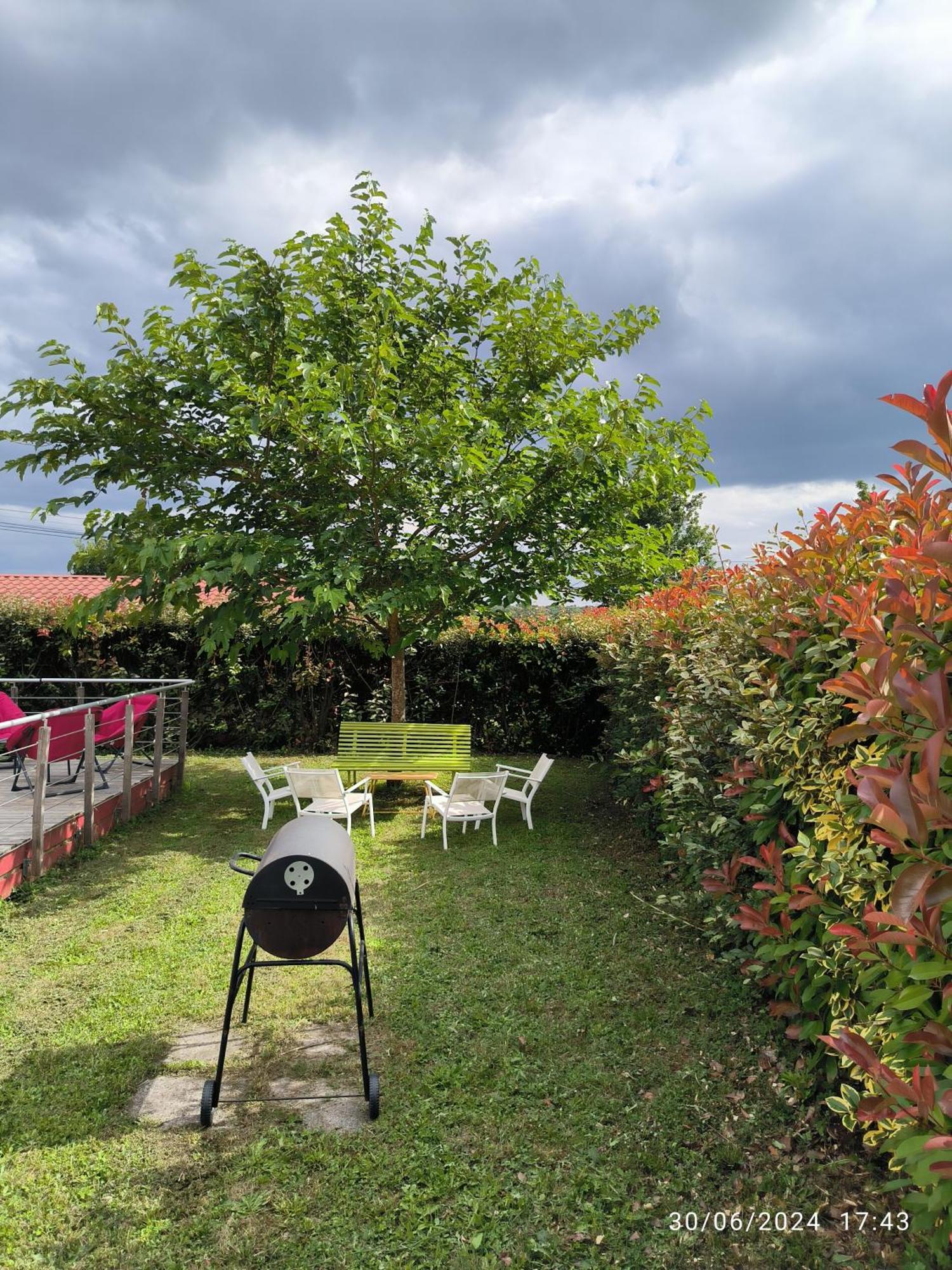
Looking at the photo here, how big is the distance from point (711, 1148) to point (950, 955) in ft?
6.04

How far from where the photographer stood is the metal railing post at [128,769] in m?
8.17

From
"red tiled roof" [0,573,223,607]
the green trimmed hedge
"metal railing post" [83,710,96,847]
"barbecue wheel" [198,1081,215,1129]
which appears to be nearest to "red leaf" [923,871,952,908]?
"barbecue wheel" [198,1081,215,1129]

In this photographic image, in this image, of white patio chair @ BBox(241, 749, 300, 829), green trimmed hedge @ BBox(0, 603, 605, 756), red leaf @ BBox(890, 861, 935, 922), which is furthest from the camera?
green trimmed hedge @ BBox(0, 603, 605, 756)

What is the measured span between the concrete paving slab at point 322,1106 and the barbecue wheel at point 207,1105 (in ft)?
1.10

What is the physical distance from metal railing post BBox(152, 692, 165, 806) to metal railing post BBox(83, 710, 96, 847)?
1.99m

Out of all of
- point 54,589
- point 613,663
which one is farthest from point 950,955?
point 54,589

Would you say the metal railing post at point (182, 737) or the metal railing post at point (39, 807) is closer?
the metal railing post at point (39, 807)

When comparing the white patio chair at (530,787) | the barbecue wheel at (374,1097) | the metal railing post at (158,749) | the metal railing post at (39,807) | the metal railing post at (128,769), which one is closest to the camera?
the barbecue wheel at (374,1097)

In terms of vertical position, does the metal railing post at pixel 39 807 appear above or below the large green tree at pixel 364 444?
below

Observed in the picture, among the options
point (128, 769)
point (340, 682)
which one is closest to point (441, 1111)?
point (128, 769)

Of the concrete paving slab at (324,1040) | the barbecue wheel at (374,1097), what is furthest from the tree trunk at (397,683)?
the barbecue wheel at (374,1097)

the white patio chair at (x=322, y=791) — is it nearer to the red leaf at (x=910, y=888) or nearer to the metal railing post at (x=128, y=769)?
the metal railing post at (x=128, y=769)

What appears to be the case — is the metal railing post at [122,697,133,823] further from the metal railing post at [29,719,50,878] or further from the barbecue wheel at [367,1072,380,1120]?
the barbecue wheel at [367,1072,380,1120]

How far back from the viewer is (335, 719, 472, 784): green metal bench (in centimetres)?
1015
